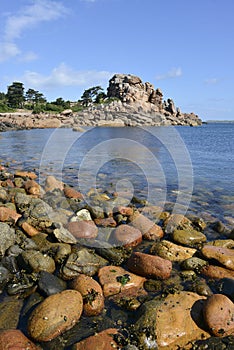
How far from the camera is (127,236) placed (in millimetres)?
7270

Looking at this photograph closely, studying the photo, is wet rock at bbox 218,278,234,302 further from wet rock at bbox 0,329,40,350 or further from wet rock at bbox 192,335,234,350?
wet rock at bbox 0,329,40,350

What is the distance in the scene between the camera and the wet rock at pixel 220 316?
4352 mm

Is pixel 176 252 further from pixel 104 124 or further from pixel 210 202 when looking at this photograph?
pixel 104 124

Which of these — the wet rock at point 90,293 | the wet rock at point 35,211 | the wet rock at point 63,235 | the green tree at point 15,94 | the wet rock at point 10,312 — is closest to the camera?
the wet rock at point 10,312

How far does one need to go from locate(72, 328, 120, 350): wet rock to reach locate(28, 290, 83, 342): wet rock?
44 centimetres

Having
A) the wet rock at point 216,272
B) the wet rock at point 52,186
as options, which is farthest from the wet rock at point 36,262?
the wet rock at point 52,186

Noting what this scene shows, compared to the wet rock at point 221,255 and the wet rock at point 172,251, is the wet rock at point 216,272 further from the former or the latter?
the wet rock at point 172,251

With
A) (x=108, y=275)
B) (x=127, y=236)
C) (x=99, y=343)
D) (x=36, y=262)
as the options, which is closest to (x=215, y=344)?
(x=99, y=343)

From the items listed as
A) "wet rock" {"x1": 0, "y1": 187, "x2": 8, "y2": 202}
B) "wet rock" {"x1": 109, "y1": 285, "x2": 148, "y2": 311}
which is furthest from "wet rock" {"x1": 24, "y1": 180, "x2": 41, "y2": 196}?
"wet rock" {"x1": 109, "y1": 285, "x2": 148, "y2": 311}

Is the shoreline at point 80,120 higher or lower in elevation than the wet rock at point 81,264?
higher

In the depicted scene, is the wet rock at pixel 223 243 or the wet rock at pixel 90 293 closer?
the wet rock at pixel 90 293

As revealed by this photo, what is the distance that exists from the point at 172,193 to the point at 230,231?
4487mm

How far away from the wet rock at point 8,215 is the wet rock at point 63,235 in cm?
143

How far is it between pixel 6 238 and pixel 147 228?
3684 millimetres
